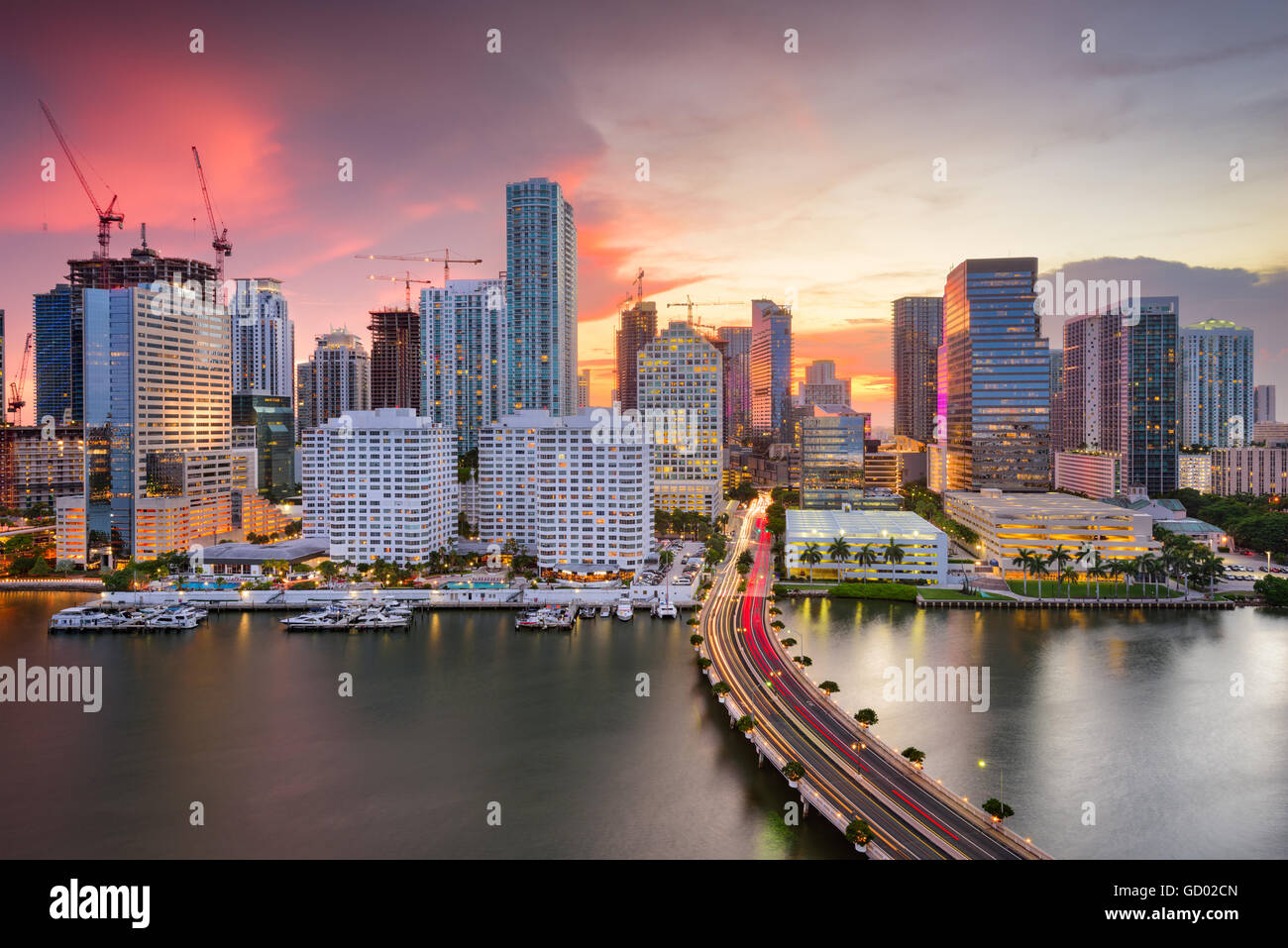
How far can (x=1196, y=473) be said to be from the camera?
52.0 m

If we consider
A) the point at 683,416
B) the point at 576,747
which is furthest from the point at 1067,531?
the point at 576,747

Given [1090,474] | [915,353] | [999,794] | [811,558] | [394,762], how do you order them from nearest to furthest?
[999,794] < [394,762] < [811,558] < [1090,474] < [915,353]

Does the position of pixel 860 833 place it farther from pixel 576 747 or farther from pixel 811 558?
pixel 811 558

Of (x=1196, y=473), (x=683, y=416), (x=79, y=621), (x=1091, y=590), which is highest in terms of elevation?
(x=683, y=416)

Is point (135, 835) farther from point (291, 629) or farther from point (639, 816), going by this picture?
point (291, 629)

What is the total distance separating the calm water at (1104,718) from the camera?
11.4 meters

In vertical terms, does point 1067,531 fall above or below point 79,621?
above

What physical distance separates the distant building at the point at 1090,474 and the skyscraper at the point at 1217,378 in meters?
21.3

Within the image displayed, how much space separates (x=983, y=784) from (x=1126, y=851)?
204 cm

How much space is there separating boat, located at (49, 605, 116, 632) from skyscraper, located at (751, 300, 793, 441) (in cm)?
7160

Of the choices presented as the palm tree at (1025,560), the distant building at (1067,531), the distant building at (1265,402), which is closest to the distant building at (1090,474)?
the distant building at (1067,531)

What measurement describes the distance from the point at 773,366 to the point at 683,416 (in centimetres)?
5461

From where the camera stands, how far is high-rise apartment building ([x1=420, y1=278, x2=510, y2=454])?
52.0 meters

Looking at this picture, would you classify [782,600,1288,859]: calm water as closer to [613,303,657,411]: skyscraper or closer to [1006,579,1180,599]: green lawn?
[1006,579,1180,599]: green lawn
